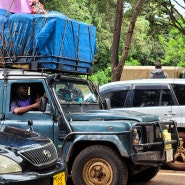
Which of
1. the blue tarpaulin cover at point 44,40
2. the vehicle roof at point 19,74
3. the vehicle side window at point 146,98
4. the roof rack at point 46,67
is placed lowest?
the vehicle side window at point 146,98

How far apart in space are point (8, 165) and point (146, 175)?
3839 mm

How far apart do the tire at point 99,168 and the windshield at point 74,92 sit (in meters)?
1.00

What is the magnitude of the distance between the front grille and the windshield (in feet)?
6.09

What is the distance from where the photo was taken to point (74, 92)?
754 centimetres

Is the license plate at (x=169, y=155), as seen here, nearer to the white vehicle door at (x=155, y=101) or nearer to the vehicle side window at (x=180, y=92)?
the white vehicle door at (x=155, y=101)

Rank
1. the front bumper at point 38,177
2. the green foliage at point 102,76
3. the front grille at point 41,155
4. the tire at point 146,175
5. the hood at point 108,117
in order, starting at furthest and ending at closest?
the green foliage at point 102,76, the tire at point 146,175, the hood at point 108,117, the front grille at point 41,155, the front bumper at point 38,177

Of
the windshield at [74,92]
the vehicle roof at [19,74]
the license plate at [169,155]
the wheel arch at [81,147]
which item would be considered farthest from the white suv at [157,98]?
the vehicle roof at [19,74]

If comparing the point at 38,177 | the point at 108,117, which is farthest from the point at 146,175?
the point at 38,177

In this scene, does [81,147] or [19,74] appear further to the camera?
[19,74]

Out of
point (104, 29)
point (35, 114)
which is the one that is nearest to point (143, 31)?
point (104, 29)

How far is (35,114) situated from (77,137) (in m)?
0.83

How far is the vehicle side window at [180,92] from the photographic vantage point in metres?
9.33

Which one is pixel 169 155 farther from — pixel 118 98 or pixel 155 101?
pixel 118 98

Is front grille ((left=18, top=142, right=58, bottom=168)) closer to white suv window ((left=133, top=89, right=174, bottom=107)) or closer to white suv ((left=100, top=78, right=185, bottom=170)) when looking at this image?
white suv ((left=100, top=78, right=185, bottom=170))
